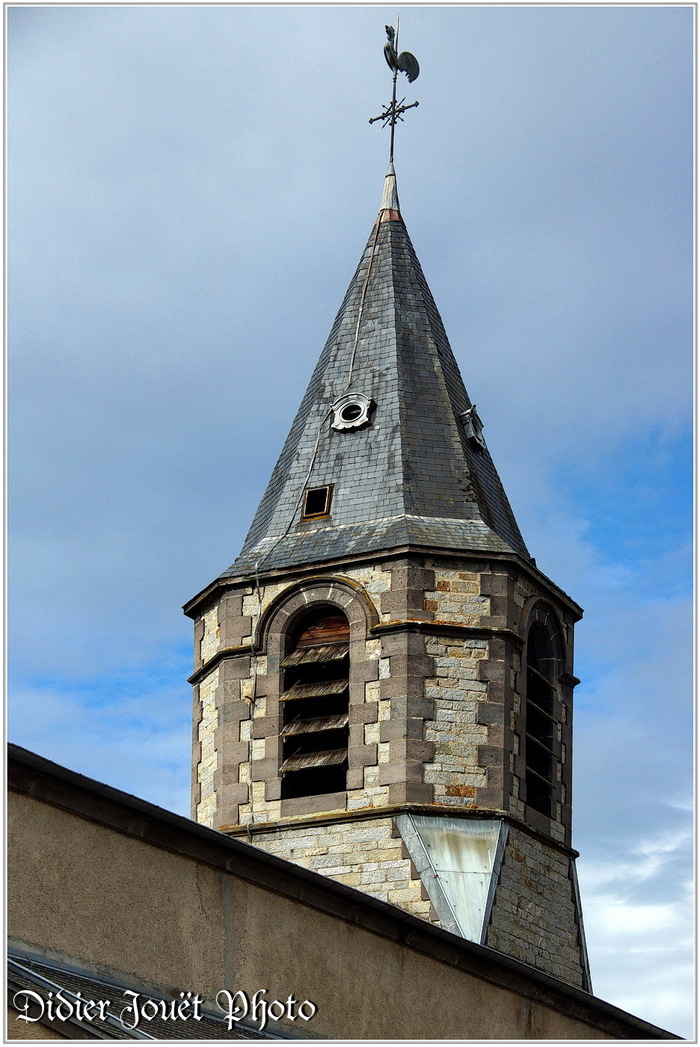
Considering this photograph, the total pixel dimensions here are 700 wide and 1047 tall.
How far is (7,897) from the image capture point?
1374 centimetres

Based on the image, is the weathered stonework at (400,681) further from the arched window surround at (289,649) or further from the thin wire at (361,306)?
the thin wire at (361,306)

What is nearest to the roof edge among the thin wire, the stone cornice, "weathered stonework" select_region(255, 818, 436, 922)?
"weathered stonework" select_region(255, 818, 436, 922)

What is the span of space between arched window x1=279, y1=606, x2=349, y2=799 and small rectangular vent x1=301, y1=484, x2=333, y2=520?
1.40 metres

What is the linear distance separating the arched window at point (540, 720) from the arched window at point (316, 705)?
1.99m

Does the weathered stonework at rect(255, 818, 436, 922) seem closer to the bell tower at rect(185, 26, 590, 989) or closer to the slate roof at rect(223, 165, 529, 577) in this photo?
the bell tower at rect(185, 26, 590, 989)

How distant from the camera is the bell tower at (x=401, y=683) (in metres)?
21.4

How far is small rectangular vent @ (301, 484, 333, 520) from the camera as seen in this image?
24000 millimetres

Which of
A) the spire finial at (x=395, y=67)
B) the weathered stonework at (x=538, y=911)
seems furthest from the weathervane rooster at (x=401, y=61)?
the weathered stonework at (x=538, y=911)

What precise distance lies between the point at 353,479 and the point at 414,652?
2754mm

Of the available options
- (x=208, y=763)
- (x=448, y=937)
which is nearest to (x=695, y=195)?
(x=448, y=937)

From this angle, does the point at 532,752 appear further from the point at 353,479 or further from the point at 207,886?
the point at 207,886

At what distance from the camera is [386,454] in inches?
953

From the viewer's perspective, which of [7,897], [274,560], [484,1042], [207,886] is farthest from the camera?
[274,560]

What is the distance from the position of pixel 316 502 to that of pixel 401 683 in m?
2.99
